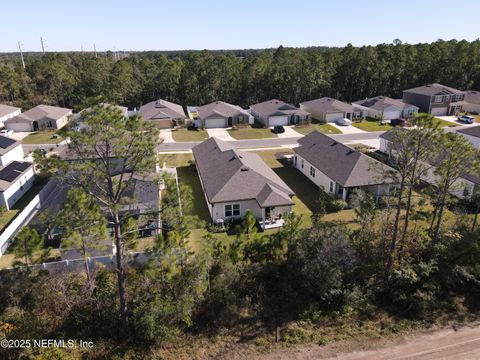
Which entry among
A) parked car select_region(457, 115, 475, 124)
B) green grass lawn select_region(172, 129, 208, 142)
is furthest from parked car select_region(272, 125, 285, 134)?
parked car select_region(457, 115, 475, 124)

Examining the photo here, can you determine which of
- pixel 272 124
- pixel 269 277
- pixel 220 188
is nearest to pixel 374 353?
pixel 269 277

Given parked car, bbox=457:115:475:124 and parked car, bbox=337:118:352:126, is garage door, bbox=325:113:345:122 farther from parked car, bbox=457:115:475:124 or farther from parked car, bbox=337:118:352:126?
parked car, bbox=457:115:475:124

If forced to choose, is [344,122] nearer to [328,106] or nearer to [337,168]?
[328,106]

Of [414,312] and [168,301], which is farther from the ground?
[168,301]

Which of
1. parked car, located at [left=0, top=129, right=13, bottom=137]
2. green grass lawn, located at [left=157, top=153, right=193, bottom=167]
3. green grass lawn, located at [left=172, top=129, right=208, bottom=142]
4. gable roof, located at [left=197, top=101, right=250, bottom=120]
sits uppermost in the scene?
gable roof, located at [left=197, top=101, right=250, bottom=120]

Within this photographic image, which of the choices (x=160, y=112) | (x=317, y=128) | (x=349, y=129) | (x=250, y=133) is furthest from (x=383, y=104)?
(x=160, y=112)

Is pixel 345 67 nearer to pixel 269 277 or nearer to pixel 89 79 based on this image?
pixel 89 79
